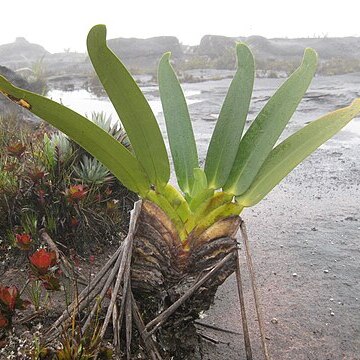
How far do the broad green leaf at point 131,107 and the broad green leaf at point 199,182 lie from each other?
93 millimetres

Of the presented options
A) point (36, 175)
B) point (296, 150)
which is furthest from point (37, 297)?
point (296, 150)

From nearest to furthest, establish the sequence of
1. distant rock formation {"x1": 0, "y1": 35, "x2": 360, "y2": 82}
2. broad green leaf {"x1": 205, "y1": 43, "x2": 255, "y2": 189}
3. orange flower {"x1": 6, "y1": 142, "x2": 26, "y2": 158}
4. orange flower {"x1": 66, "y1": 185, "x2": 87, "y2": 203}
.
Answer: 1. broad green leaf {"x1": 205, "y1": 43, "x2": 255, "y2": 189}
2. orange flower {"x1": 66, "y1": 185, "x2": 87, "y2": 203}
3. orange flower {"x1": 6, "y1": 142, "x2": 26, "y2": 158}
4. distant rock formation {"x1": 0, "y1": 35, "x2": 360, "y2": 82}

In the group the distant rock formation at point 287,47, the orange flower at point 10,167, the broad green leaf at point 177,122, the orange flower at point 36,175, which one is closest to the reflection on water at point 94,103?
the orange flower at point 10,167

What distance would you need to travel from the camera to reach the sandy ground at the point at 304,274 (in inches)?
61.6

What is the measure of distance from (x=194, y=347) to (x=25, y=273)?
873 mm

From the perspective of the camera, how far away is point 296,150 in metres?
1.35

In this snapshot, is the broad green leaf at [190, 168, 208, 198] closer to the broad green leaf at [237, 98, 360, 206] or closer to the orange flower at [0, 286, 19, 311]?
the broad green leaf at [237, 98, 360, 206]

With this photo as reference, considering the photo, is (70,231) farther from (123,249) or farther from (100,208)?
(123,249)

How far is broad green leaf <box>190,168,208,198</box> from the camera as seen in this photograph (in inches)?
52.4

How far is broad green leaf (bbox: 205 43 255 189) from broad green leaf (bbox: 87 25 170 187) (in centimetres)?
20

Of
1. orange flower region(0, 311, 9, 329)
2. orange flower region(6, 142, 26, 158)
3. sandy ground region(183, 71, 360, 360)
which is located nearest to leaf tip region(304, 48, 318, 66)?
sandy ground region(183, 71, 360, 360)

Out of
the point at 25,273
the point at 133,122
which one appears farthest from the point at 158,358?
the point at 25,273

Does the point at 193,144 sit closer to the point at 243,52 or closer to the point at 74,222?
the point at 243,52

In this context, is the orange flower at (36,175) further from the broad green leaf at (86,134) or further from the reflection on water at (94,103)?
the reflection on water at (94,103)
